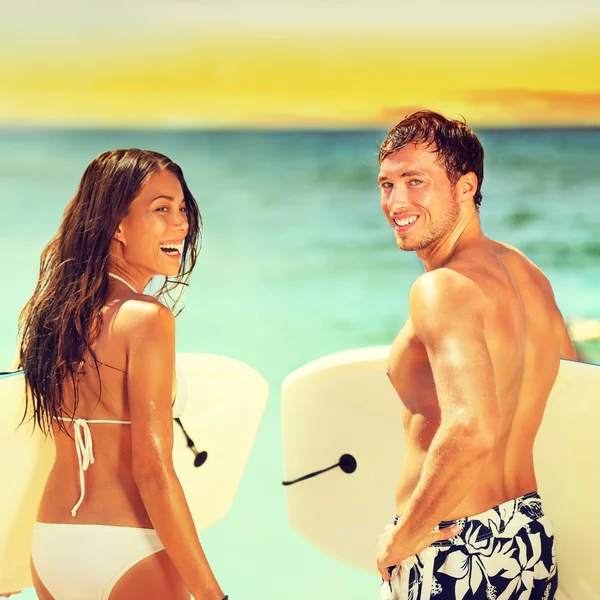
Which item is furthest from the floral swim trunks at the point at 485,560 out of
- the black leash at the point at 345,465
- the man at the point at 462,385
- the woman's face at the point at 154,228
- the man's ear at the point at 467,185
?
A: the black leash at the point at 345,465

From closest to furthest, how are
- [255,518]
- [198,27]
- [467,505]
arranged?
[467,505]
[255,518]
[198,27]

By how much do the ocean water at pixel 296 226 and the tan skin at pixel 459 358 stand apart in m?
2.68

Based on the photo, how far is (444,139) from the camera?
163 cm

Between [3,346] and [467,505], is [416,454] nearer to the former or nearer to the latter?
[467,505]

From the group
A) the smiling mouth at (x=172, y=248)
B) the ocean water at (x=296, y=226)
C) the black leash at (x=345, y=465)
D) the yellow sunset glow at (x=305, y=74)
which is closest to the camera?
the smiling mouth at (x=172, y=248)

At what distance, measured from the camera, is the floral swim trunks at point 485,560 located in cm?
146

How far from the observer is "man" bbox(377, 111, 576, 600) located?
4.45 ft

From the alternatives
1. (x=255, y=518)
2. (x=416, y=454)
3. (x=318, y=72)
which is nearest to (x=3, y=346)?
(x=255, y=518)

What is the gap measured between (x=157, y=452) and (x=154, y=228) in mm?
481

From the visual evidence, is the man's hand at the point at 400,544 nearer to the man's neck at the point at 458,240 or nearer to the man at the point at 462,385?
the man at the point at 462,385

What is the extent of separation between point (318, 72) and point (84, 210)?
2.87 m

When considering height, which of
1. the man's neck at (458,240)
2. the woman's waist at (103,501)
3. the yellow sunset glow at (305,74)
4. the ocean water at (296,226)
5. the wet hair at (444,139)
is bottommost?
the woman's waist at (103,501)

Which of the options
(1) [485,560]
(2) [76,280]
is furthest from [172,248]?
(1) [485,560]

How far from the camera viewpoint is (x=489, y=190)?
199 inches
